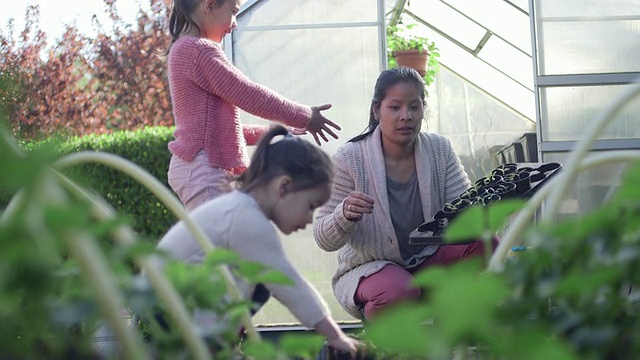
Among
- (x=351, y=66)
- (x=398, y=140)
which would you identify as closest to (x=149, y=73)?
(x=351, y=66)

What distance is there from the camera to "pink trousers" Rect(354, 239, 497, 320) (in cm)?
363

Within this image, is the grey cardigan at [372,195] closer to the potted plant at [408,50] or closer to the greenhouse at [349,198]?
the greenhouse at [349,198]

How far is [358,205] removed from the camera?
3.46m

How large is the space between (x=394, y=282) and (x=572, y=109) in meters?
3.01

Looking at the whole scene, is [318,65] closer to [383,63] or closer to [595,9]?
[383,63]

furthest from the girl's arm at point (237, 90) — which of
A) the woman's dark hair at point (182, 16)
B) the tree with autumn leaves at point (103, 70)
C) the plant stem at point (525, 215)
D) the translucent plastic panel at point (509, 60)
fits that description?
the tree with autumn leaves at point (103, 70)

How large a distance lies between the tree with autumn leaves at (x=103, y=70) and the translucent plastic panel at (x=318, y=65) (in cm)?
750

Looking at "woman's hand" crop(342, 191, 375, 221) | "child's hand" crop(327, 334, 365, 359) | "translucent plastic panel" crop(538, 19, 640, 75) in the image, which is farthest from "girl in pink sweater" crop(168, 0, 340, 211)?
"translucent plastic panel" crop(538, 19, 640, 75)

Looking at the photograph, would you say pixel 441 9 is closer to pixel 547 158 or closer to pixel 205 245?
pixel 547 158

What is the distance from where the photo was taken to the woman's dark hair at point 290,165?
2742 millimetres

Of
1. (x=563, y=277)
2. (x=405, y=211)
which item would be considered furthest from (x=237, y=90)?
(x=563, y=277)

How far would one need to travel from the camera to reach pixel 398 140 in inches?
152

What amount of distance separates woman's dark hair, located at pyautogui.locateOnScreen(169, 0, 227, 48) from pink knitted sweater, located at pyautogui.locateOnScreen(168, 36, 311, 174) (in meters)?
0.07

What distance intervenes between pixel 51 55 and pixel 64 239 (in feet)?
45.7
